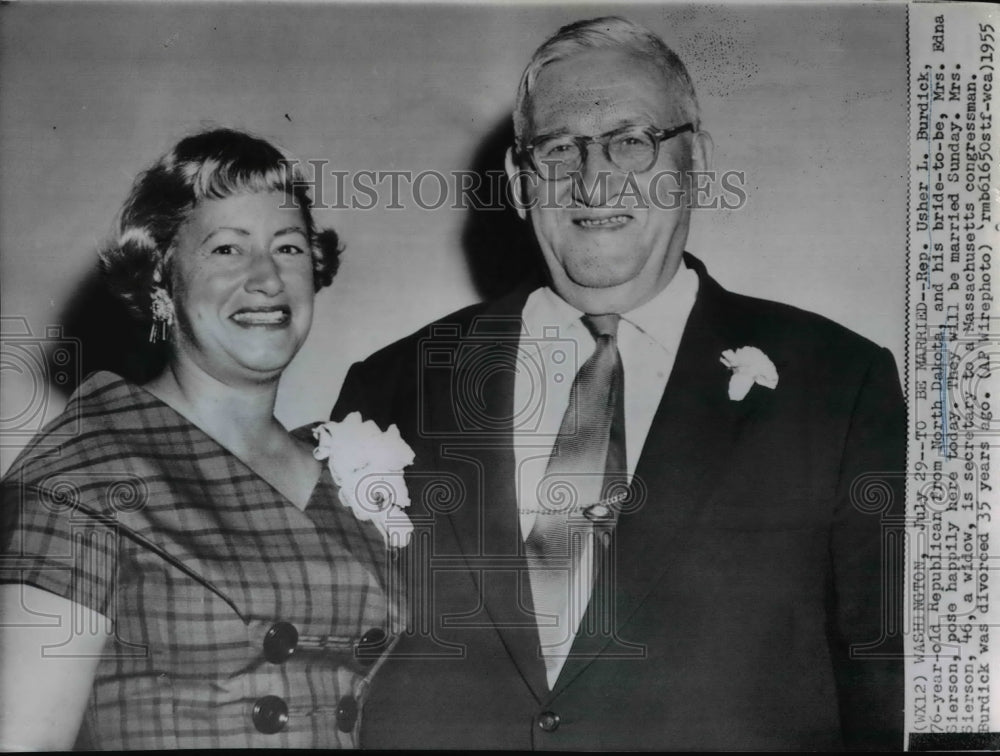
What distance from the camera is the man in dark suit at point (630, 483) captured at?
76.2 inches

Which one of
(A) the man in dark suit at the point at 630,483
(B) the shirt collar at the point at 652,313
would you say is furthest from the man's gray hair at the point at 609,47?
(B) the shirt collar at the point at 652,313

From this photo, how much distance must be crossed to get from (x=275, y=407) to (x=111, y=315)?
0.40 meters

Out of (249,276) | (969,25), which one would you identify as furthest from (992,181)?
(249,276)

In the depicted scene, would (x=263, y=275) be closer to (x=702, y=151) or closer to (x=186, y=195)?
(x=186, y=195)

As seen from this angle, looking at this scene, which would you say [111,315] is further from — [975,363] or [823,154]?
[975,363]

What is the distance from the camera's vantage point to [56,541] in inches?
77.3

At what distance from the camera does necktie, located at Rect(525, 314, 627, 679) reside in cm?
194

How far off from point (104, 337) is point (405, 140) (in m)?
0.76

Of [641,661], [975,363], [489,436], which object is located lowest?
[641,661]

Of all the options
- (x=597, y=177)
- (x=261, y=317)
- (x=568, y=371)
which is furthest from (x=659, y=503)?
(x=261, y=317)

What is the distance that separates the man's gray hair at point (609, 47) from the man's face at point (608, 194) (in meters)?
0.01

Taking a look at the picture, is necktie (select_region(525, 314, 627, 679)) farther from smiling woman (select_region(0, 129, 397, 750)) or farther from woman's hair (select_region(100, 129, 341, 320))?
woman's hair (select_region(100, 129, 341, 320))

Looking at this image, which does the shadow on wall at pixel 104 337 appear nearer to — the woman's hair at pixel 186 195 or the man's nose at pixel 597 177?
the woman's hair at pixel 186 195

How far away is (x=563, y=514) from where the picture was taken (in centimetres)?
194
